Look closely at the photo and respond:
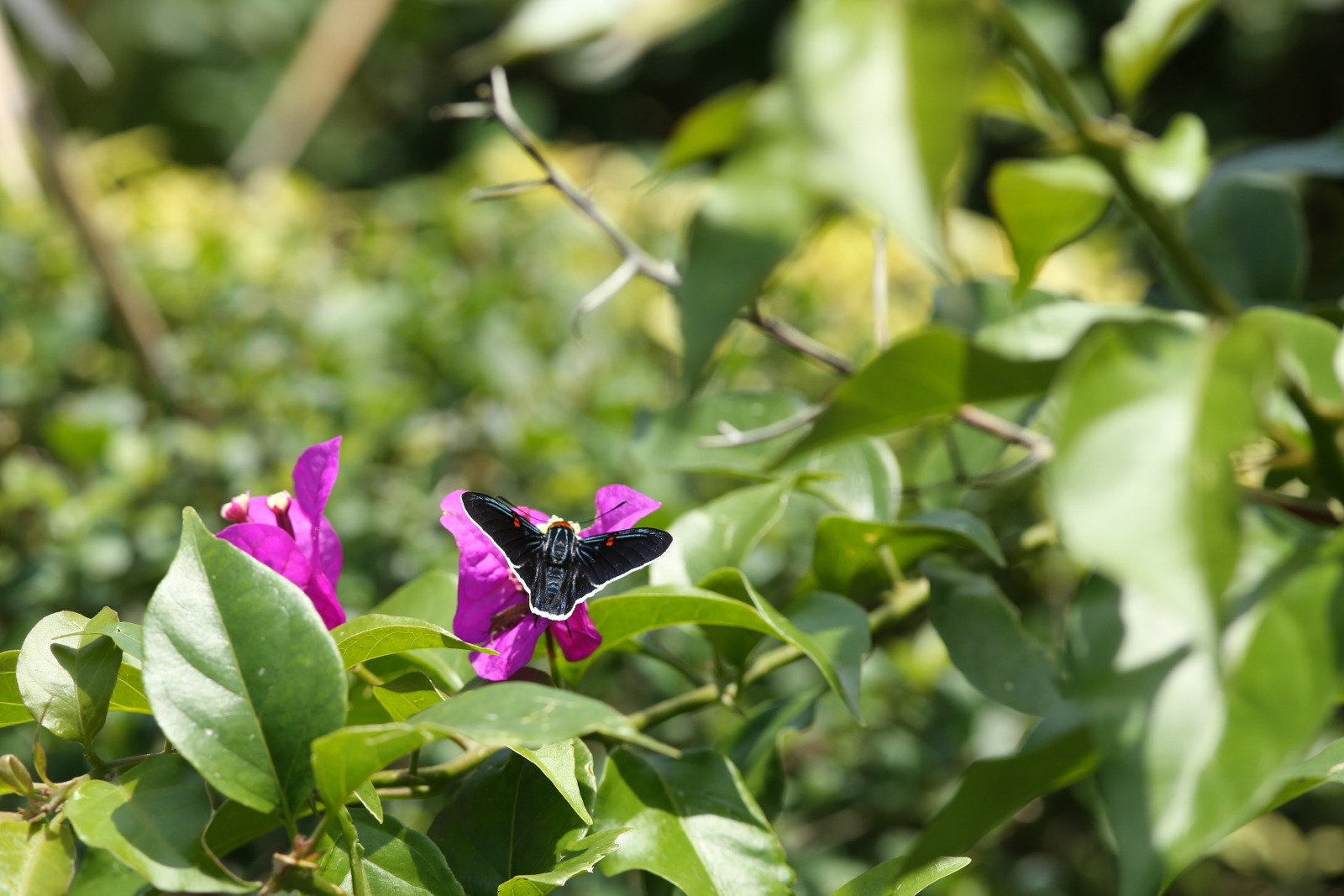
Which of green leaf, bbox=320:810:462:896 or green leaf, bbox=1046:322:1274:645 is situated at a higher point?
green leaf, bbox=1046:322:1274:645

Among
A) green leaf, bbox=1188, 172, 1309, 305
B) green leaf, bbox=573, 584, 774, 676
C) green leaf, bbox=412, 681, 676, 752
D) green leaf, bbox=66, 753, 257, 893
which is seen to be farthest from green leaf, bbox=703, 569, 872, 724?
green leaf, bbox=1188, 172, 1309, 305

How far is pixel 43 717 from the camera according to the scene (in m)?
0.42

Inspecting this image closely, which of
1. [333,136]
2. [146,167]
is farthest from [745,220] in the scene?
[333,136]

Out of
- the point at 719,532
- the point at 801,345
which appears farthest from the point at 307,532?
the point at 801,345

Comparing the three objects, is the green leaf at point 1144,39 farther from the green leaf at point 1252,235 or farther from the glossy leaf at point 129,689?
the glossy leaf at point 129,689

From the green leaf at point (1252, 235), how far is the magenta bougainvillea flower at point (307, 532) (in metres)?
0.52

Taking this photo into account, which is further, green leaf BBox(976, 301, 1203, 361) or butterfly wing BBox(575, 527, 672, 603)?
butterfly wing BBox(575, 527, 672, 603)

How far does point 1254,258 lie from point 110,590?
0.98 meters

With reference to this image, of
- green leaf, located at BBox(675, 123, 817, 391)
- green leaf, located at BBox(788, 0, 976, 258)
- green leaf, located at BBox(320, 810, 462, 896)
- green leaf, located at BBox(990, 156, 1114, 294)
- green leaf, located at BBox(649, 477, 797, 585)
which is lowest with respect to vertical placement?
green leaf, located at BBox(320, 810, 462, 896)

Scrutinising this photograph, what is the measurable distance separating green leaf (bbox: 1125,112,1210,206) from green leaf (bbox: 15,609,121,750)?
0.42 metres

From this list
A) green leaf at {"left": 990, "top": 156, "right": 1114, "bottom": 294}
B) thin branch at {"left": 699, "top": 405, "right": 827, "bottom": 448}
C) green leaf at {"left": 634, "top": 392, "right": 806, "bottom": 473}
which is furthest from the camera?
green leaf at {"left": 634, "top": 392, "right": 806, "bottom": 473}

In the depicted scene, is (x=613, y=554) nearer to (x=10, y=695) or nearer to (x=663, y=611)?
(x=663, y=611)

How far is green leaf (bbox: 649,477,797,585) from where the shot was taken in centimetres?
53

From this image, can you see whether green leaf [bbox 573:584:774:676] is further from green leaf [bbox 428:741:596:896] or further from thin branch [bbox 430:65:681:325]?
thin branch [bbox 430:65:681:325]
